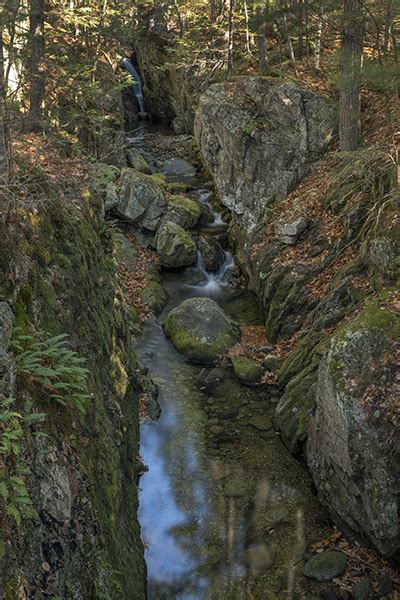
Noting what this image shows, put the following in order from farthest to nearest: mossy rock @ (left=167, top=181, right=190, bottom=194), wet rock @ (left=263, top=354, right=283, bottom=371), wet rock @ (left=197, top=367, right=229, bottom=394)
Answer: mossy rock @ (left=167, top=181, right=190, bottom=194)
wet rock @ (left=263, top=354, right=283, bottom=371)
wet rock @ (left=197, top=367, right=229, bottom=394)

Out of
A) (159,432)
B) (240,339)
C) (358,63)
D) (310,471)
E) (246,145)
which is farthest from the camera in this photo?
(246,145)

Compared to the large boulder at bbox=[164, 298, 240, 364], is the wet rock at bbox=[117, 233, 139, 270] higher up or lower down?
higher up

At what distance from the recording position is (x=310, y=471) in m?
10.6

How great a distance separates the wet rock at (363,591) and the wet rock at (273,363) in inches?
257

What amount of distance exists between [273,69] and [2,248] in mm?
19031

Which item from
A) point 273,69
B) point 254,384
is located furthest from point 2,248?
point 273,69

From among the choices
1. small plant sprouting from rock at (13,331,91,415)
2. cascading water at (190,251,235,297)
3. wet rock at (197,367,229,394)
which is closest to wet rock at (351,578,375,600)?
small plant sprouting from rock at (13,331,91,415)

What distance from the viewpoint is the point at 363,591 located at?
8.05 meters

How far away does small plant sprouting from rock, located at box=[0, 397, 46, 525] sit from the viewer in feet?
14.0

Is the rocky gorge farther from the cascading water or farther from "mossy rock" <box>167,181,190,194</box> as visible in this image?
"mossy rock" <box>167,181,190,194</box>

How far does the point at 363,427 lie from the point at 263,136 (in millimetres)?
12502

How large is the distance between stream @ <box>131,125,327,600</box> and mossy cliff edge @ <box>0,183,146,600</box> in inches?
31.4

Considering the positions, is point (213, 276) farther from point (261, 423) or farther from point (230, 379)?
point (261, 423)

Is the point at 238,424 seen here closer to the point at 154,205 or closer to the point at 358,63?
the point at 358,63
